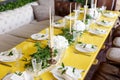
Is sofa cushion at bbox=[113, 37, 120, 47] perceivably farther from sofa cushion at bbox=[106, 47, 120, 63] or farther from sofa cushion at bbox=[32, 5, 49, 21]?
sofa cushion at bbox=[32, 5, 49, 21]

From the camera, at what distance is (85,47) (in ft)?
6.20

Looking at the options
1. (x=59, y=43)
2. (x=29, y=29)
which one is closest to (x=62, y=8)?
(x=29, y=29)

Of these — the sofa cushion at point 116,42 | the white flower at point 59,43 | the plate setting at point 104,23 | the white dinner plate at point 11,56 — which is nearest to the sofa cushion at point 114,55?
the sofa cushion at point 116,42

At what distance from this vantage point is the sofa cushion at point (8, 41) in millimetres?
2570

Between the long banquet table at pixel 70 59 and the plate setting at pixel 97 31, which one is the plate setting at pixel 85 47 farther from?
the plate setting at pixel 97 31

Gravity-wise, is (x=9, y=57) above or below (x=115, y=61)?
above

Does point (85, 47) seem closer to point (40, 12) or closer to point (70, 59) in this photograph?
point (70, 59)

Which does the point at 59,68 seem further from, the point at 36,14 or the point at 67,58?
the point at 36,14

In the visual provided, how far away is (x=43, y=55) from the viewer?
160cm

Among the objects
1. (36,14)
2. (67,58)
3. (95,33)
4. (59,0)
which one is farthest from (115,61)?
(59,0)

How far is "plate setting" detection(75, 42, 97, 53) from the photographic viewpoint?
6.05 feet

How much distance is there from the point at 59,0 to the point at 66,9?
553 mm

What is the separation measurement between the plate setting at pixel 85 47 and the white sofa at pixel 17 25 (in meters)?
1.11

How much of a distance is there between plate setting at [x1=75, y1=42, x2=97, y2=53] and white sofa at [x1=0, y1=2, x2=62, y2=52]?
3.63 ft
